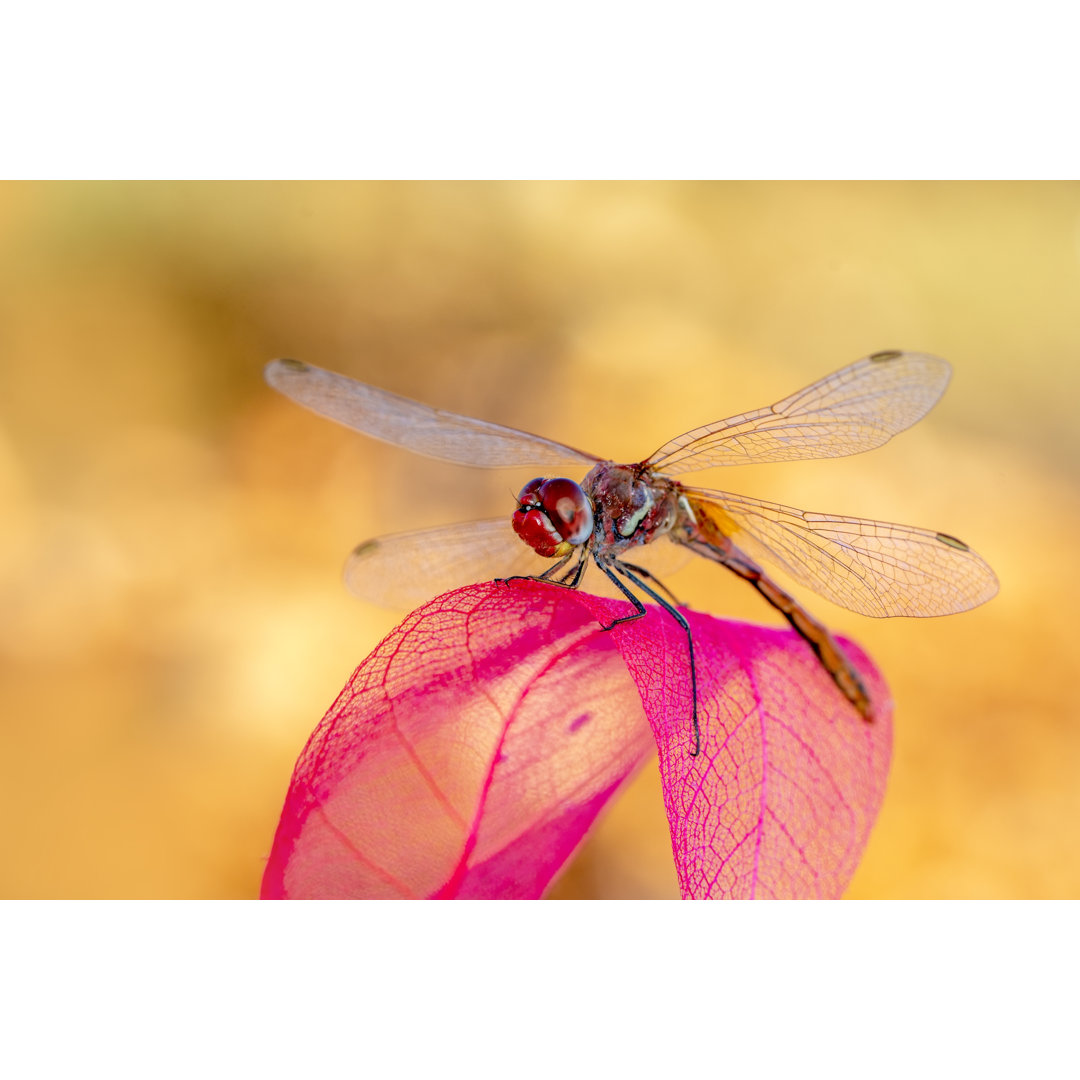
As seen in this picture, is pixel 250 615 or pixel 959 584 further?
pixel 250 615

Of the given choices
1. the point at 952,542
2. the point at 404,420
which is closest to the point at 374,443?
the point at 404,420

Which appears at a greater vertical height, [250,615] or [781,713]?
[250,615]

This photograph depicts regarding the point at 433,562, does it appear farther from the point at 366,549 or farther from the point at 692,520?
the point at 692,520

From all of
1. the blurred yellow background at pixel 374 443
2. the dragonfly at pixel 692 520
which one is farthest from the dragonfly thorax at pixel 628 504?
the blurred yellow background at pixel 374 443

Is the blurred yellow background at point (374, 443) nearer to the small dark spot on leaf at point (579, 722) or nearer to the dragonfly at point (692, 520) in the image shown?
the dragonfly at point (692, 520)

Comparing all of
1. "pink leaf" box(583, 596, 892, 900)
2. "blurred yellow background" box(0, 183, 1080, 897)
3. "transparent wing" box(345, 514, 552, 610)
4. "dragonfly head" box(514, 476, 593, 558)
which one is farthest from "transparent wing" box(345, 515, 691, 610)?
"blurred yellow background" box(0, 183, 1080, 897)
